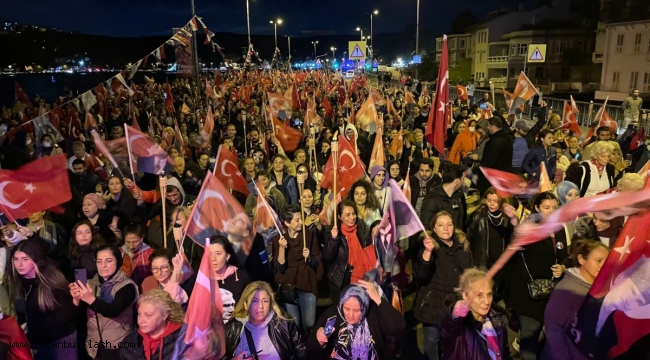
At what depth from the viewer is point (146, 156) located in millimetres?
7363

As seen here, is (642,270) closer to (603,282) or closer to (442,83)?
(603,282)

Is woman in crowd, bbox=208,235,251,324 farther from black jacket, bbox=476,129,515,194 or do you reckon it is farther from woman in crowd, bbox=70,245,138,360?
black jacket, bbox=476,129,515,194

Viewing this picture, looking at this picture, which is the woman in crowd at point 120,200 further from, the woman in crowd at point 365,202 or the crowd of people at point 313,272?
the woman in crowd at point 365,202

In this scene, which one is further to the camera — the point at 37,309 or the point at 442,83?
the point at 442,83

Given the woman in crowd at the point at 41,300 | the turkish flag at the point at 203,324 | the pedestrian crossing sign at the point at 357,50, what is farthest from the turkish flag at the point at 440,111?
the pedestrian crossing sign at the point at 357,50

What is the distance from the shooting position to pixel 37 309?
12.3 feet

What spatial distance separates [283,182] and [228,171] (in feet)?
2.46

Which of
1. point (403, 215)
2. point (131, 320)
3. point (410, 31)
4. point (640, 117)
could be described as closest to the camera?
point (131, 320)

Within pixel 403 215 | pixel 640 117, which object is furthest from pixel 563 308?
pixel 640 117

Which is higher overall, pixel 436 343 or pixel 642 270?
pixel 642 270

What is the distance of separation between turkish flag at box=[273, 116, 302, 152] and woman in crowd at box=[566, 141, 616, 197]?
5737mm

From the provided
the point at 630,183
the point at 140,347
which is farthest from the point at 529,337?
the point at 140,347

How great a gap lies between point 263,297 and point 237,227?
5.67 feet

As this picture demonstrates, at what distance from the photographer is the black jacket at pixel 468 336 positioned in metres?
3.26
